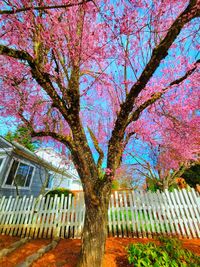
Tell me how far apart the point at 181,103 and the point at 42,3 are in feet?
22.7

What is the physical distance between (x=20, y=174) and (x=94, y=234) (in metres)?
9.03

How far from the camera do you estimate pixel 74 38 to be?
3797 mm

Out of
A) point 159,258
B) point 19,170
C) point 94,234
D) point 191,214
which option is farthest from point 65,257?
point 19,170

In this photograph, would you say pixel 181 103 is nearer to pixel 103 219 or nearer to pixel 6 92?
pixel 103 219

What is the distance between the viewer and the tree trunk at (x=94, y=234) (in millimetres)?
2582

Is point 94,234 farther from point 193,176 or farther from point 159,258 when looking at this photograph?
point 193,176

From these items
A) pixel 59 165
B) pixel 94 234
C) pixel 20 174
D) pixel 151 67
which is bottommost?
pixel 94 234

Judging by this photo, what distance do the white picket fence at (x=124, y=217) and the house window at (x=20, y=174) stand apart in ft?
11.2

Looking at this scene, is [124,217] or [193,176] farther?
[193,176]

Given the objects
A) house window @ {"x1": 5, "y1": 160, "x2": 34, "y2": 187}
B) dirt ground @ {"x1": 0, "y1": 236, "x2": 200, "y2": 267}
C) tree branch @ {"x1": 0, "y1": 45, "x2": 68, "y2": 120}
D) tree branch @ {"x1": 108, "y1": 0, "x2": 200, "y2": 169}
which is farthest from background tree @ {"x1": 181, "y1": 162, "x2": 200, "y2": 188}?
tree branch @ {"x1": 0, "y1": 45, "x2": 68, "y2": 120}

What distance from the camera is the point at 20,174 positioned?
1007 cm

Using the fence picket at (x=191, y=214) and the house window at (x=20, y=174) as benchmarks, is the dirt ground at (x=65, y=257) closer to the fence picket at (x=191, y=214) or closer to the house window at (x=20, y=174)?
the fence picket at (x=191, y=214)

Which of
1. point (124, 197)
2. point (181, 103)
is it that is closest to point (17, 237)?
point (124, 197)

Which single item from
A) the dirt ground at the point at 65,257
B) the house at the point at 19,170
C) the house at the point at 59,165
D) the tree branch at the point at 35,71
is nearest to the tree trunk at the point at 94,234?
the dirt ground at the point at 65,257
